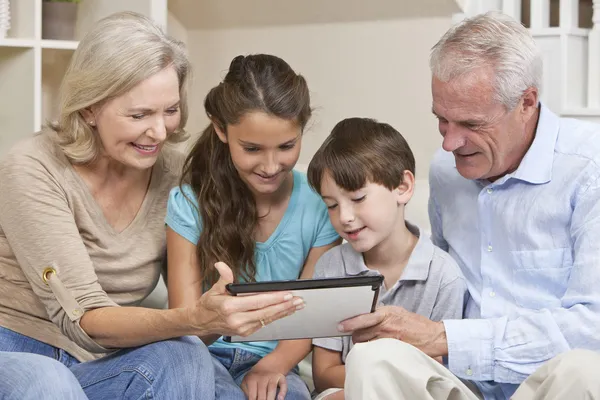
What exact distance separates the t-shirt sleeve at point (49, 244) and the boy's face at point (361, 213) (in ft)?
1.62

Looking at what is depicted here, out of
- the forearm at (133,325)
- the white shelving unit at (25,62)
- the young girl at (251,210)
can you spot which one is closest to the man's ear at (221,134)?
the young girl at (251,210)

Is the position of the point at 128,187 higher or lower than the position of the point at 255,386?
higher

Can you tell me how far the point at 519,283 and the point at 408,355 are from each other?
0.47 m

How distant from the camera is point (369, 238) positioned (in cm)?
200

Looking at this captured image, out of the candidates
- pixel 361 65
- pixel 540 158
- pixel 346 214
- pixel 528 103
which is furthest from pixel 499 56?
pixel 361 65

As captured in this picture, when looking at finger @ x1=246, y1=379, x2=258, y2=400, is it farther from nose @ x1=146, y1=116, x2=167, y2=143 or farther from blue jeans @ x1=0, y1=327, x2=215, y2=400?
nose @ x1=146, y1=116, x2=167, y2=143

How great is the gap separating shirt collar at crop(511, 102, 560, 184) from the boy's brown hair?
0.24m

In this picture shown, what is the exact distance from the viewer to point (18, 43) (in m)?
2.84

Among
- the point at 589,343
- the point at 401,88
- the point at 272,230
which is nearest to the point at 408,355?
the point at 589,343

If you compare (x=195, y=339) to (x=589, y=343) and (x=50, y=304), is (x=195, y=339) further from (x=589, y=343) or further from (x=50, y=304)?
(x=589, y=343)

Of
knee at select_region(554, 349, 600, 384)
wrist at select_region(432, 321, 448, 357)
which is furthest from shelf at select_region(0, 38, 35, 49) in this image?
knee at select_region(554, 349, 600, 384)

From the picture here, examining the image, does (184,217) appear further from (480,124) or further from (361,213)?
(480,124)

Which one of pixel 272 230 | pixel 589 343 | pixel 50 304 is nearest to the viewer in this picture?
Result: pixel 589 343

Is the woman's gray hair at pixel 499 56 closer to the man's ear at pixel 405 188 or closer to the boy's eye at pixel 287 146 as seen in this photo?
the man's ear at pixel 405 188
